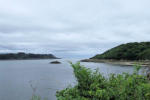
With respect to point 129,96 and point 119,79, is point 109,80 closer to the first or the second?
point 119,79

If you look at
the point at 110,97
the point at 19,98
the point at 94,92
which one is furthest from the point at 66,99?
the point at 19,98

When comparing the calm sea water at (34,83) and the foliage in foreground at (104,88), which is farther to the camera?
the calm sea water at (34,83)

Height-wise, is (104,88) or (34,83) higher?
(104,88)

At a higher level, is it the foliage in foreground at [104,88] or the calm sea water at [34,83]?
the foliage in foreground at [104,88]

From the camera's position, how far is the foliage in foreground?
3.59 m

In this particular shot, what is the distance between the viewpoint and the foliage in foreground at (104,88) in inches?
141

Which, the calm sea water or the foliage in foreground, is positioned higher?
the foliage in foreground

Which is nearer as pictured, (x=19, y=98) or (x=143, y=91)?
(x=143, y=91)

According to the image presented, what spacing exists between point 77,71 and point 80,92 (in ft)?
1.92

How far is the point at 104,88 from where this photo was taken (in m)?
4.08

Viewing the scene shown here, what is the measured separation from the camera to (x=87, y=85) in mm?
4145

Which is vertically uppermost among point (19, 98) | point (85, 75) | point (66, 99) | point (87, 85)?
point (85, 75)

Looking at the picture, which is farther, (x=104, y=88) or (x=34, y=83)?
(x=34, y=83)

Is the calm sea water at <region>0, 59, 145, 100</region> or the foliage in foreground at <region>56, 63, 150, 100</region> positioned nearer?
the foliage in foreground at <region>56, 63, 150, 100</region>
